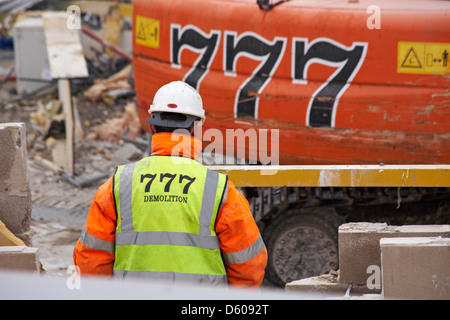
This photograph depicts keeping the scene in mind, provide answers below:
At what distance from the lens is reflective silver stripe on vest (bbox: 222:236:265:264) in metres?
3.10

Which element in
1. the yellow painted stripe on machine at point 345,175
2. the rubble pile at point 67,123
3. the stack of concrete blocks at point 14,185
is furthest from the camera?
the rubble pile at point 67,123

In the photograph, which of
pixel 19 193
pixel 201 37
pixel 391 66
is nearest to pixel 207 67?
pixel 201 37

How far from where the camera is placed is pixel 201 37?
5.86 meters

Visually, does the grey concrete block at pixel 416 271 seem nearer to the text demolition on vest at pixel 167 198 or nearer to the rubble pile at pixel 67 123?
the text demolition on vest at pixel 167 198

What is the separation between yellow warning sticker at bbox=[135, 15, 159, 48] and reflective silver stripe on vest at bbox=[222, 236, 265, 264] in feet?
11.6

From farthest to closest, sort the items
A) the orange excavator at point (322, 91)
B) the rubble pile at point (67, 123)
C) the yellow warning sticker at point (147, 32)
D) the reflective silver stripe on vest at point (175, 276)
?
the rubble pile at point (67, 123), the yellow warning sticker at point (147, 32), the orange excavator at point (322, 91), the reflective silver stripe on vest at point (175, 276)

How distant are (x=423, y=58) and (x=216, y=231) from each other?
8.59 feet

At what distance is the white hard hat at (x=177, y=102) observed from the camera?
10.7ft

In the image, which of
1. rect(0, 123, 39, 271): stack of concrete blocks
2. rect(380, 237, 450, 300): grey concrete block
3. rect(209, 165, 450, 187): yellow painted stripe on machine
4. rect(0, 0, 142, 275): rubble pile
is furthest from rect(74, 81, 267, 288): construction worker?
rect(0, 0, 142, 275): rubble pile

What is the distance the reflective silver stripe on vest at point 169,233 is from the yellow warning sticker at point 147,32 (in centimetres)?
345

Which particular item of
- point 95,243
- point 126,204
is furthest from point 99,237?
point 126,204

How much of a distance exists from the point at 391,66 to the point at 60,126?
20.5 feet

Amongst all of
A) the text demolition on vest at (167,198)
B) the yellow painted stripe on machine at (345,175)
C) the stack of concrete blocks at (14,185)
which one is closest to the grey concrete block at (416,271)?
the text demolition on vest at (167,198)
